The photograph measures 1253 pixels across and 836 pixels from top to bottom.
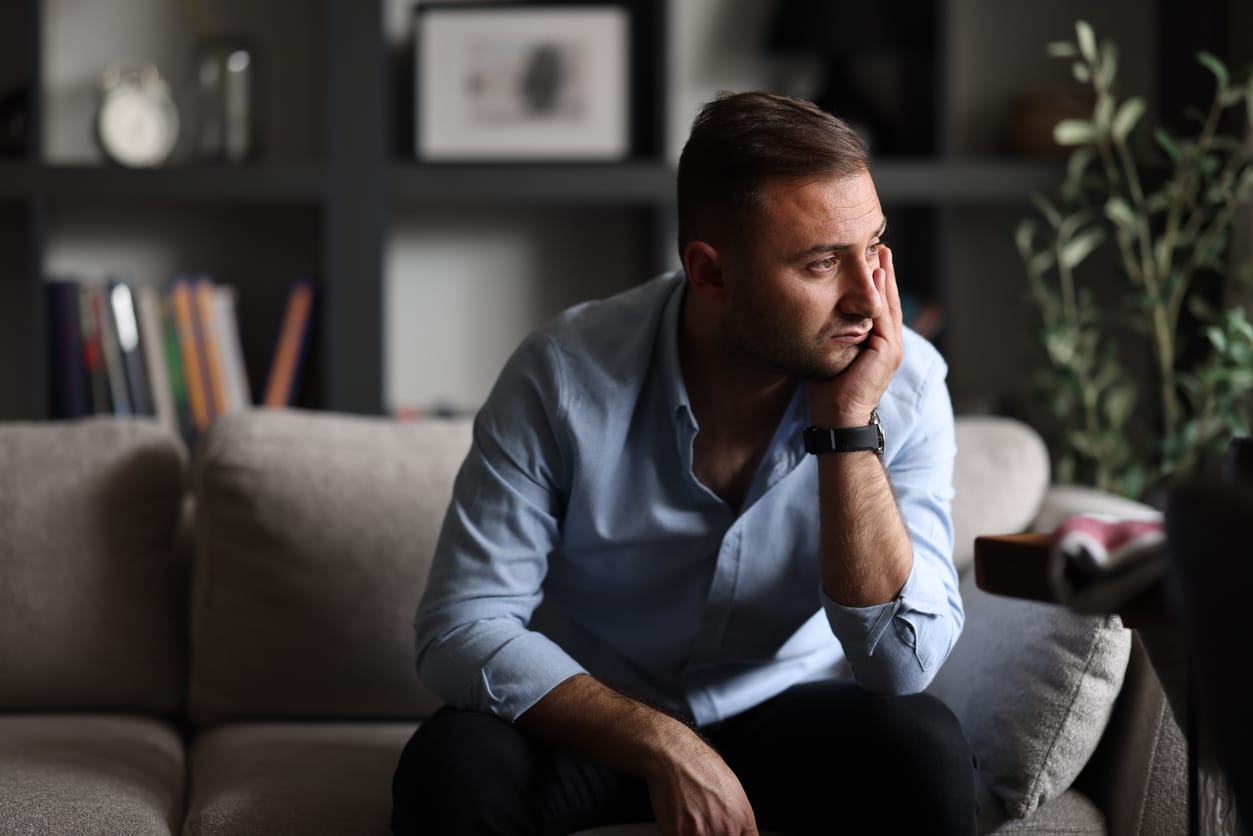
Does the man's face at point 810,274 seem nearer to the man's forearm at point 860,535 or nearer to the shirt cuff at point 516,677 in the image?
the man's forearm at point 860,535

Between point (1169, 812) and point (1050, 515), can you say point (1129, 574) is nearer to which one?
point (1169, 812)

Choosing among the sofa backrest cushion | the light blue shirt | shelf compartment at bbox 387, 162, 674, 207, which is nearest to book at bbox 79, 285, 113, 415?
shelf compartment at bbox 387, 162, 674, 207

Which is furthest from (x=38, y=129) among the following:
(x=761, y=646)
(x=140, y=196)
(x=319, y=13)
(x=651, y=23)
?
(x=761, y=646)

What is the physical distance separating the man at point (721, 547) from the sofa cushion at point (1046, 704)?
4.7 inches

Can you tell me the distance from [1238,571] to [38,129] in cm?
241

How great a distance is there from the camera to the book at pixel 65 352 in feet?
8.34

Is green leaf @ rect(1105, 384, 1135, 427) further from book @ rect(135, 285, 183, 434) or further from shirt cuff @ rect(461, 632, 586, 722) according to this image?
book @ rect(135, 285, 183, 434)

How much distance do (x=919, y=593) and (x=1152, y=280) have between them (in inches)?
53.4

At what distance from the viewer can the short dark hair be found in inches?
51.5

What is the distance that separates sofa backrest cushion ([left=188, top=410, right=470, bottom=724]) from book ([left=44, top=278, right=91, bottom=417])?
37.2 inches

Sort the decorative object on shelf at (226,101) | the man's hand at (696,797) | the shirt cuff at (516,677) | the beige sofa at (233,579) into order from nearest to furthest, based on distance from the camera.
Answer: the man's hand at (696,797) < the shirt cuff at (516,677) < the beige sofa at (233,579) < the decorative object on shelf at (226,101)

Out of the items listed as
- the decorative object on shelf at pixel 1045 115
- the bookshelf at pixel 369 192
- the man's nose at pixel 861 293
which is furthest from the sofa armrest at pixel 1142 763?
the decorative object on shelf at pixel 1045 115

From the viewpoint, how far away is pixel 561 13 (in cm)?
265

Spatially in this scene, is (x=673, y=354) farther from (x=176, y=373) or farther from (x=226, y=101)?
(x=226, y=101)
